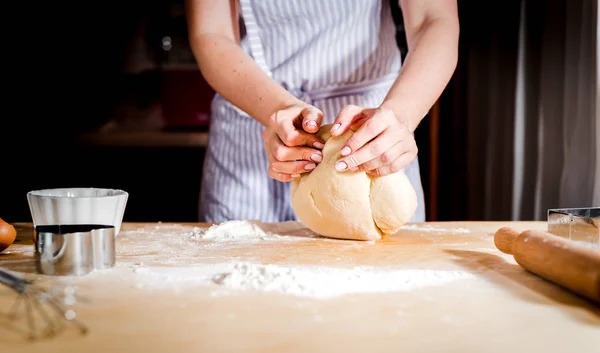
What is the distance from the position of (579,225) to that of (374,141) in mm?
414

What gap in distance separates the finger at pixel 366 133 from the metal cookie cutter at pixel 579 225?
37 cm

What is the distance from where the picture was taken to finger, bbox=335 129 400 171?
1135 millimetres

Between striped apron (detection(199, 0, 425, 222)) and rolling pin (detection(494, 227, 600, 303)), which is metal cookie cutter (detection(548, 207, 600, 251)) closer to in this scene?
rolling pin (detection(494, 227, 600, 303))

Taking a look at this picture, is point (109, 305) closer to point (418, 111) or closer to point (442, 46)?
point (418, 111)

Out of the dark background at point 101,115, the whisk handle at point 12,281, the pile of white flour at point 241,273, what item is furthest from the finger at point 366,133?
the dark background at point 101,115

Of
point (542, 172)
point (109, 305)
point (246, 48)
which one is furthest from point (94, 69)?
point (109, 305)

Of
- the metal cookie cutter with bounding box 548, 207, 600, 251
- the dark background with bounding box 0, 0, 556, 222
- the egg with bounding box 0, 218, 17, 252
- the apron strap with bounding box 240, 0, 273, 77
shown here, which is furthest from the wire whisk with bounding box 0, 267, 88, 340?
the dark background with bounding box 0, 0, 556, 222

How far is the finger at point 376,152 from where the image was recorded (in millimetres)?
1135

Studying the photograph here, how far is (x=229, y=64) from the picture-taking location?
1.46 m

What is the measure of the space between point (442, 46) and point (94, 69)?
2588 mm

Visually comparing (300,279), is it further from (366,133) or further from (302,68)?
(302,68)

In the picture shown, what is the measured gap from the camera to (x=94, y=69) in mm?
3412

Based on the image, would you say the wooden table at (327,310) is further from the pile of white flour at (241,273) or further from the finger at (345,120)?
the finger at (345,120)

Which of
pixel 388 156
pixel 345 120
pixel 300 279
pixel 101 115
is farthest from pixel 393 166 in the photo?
pixel 101 115
